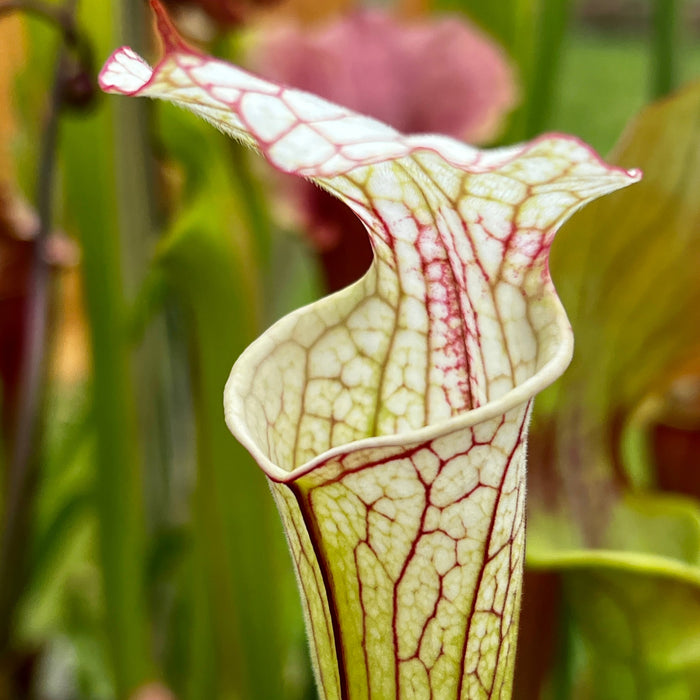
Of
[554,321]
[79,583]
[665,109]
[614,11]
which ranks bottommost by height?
[79,583]

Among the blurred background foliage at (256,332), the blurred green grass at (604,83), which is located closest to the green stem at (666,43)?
the blurred background foliage at (256,332)

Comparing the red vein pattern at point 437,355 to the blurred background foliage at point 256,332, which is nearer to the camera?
the red vein pattern at point 437,355

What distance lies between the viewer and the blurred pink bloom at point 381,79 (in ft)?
1.65

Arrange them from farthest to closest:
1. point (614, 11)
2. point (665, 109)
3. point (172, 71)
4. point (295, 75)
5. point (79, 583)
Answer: point (614, 11)
point (79, 583)
point (295, 75)
point (665, 109)
point (172, 71)

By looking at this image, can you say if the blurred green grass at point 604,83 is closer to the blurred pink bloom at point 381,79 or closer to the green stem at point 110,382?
the blurred pink bloom at point 381,79

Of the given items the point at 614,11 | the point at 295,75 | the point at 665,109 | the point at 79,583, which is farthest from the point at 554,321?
the point at 614,11

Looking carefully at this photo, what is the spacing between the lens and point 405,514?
0.23 metres

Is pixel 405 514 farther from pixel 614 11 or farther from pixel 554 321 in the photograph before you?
pixel 614 11

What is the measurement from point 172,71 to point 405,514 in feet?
0.44

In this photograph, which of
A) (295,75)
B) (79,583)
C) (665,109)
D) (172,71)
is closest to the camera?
(172,71)

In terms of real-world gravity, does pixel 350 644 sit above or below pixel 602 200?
below

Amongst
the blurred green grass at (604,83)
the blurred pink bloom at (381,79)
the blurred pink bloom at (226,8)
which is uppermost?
the blurred green grass at (604,83)

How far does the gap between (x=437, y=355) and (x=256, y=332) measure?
19 centimetres

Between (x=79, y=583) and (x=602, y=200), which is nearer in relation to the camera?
(x=602, y=200)
